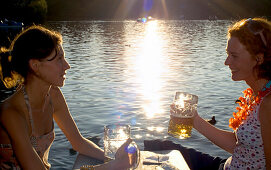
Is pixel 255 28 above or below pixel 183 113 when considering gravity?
above

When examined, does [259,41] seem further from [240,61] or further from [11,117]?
[11,117]

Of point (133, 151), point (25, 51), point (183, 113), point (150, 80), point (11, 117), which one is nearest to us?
point (133, 151)

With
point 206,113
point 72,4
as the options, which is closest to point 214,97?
point 206,113

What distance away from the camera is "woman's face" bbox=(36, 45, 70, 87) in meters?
3.46

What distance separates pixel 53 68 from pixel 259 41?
2053 mm

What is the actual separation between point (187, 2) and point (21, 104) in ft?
657

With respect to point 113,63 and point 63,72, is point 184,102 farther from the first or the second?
point 113,63

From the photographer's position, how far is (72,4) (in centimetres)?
18225

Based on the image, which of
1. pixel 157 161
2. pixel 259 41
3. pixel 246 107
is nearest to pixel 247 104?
pixel 246 107

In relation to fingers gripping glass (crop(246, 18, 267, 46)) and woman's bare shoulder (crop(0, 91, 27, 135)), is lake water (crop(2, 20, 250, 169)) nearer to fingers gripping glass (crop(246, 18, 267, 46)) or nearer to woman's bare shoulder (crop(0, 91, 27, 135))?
woman's bare shoulder (crop(0, 91, 27, 135))

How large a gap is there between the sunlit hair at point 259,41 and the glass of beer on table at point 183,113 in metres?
0.72

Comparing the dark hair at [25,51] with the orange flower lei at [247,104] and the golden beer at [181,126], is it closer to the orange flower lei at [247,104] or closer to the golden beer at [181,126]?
the golden beer at [181,126]

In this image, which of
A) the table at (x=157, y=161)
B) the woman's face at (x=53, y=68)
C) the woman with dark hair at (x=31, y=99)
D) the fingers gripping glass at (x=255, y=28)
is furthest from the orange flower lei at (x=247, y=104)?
the woman's face at (x=53, y=68)

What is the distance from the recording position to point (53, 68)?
11.6 feet
